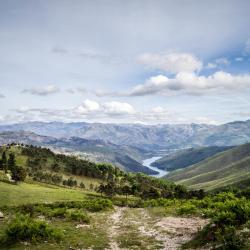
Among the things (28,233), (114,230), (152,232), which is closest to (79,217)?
(114,230)

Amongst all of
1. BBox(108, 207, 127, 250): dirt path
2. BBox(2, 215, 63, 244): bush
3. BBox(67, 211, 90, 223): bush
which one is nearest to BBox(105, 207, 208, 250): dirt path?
BBox(108, 207, 127, 250): dirt path

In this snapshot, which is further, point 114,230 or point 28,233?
point 114,230

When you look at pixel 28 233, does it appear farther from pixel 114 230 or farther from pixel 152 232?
pixel 152 232

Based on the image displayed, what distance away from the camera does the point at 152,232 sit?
3553cm

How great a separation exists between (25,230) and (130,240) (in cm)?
942

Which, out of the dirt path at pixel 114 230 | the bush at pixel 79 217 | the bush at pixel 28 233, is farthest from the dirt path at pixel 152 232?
the bush at pixel 28 233

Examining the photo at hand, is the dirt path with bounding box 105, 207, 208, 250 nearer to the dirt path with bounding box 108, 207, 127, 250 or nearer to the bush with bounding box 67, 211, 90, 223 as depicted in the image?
the dirt path with bounding box 108, 207, 127, 250

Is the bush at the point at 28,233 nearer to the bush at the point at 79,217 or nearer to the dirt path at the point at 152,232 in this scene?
the dirt path at the point at 152,232

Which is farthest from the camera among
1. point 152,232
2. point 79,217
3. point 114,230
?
point 79,217

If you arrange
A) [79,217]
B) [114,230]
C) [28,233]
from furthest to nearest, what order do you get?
[79,217] < [114,230] < [28,233]

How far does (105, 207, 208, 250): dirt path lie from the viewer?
98.2 feet

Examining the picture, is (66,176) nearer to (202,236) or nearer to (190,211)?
(190,211)

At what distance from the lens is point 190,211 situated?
4575 centimetres

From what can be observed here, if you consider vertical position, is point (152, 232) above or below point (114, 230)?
above
